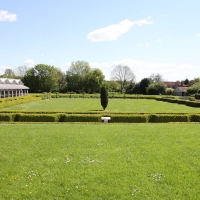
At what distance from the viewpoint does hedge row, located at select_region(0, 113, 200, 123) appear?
1677cm

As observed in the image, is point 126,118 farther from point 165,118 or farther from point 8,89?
point 8,89

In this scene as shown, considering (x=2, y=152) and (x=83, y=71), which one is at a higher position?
(x=83, y=71)

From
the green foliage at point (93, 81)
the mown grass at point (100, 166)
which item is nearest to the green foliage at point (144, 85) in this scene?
the green foliage at point (93, 81)

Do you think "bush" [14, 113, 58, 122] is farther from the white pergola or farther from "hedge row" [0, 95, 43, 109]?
the white pergola

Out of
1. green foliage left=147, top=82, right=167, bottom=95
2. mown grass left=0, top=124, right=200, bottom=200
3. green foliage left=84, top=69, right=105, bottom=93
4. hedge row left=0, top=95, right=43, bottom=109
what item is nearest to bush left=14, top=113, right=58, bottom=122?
mown grass left=0, top=124, right=200, bottom=200

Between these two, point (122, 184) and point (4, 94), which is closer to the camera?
point (122, 184)

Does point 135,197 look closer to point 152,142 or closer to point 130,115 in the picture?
point 152,142

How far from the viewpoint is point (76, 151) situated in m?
8.00

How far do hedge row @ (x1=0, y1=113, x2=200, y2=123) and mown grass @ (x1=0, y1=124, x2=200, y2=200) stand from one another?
639 cm

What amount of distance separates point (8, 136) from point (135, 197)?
7.33m

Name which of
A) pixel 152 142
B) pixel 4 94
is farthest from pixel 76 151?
pixel 4 94

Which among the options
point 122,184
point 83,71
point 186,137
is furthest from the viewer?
point 83,71

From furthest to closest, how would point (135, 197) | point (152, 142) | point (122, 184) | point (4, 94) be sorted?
point (4, 94) < point (152, 142) < point (122, 184) < point (135, 197)

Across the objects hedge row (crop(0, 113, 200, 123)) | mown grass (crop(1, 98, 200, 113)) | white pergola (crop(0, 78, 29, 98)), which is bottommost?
mown grass (crop(1, 98, 200, 113))
